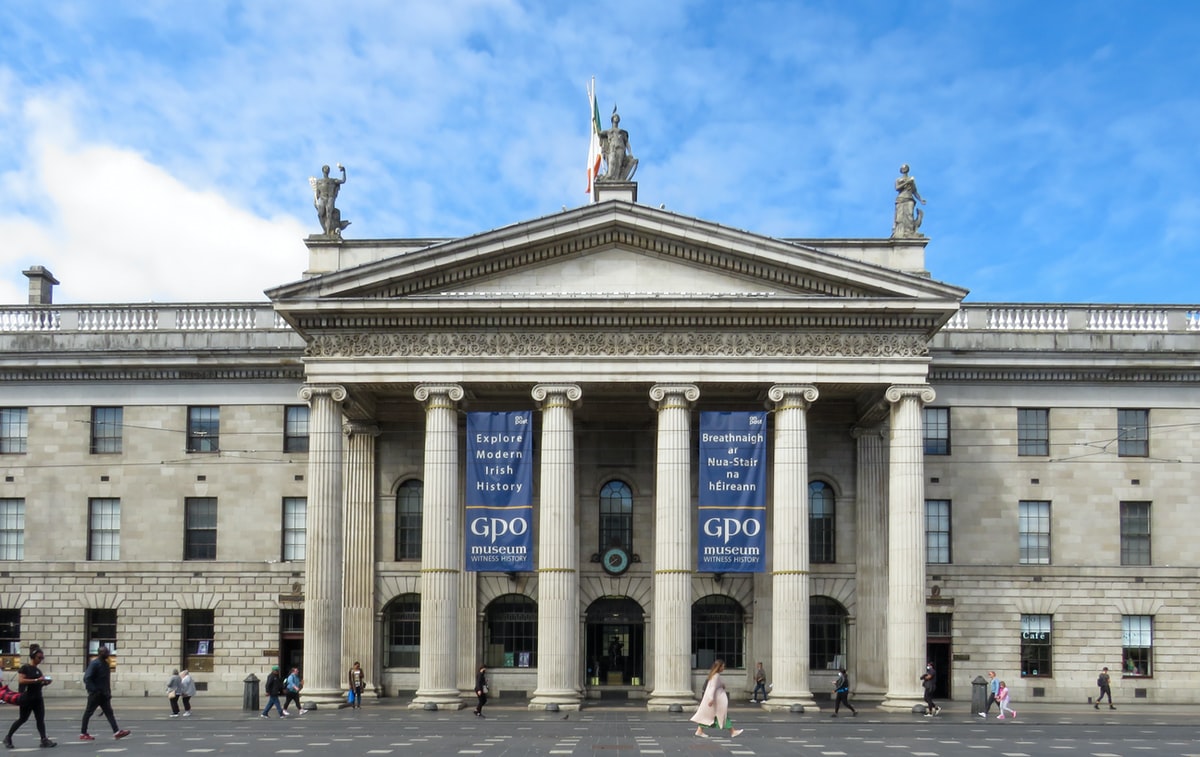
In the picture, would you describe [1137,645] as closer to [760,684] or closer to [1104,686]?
[1104,686]

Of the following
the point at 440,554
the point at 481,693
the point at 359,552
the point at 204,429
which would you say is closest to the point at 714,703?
the point at 481,693

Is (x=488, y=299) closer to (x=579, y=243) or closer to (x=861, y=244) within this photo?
(x=579, y=243)

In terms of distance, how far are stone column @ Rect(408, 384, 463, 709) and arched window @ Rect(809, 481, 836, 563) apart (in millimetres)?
13408

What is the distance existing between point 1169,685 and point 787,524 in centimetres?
1705

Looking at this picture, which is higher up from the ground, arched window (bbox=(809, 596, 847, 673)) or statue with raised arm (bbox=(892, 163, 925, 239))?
statue with raised arm (bbox=(892, 163, 925, 239))

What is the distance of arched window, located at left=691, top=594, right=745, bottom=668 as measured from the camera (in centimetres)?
4859

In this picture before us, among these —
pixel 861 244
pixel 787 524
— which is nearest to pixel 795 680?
pixel 787 524

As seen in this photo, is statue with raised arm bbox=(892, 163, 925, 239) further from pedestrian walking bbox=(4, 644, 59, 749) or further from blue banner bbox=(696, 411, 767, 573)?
pedestrian walking bbox=(4, 644, 59, 749)

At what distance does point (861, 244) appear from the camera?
46.3 m

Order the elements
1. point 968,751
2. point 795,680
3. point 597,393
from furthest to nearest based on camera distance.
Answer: point 597,393 < point 795,680 < point 968,751

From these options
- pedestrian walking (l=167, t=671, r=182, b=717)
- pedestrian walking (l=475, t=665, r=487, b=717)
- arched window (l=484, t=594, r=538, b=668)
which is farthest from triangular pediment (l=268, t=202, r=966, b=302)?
arched window (l=484, t=594, r=538, b=668)

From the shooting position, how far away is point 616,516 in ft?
162

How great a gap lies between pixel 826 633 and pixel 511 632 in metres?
11.5

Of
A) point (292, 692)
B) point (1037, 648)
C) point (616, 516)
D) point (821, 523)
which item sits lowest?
point (292, 692)
